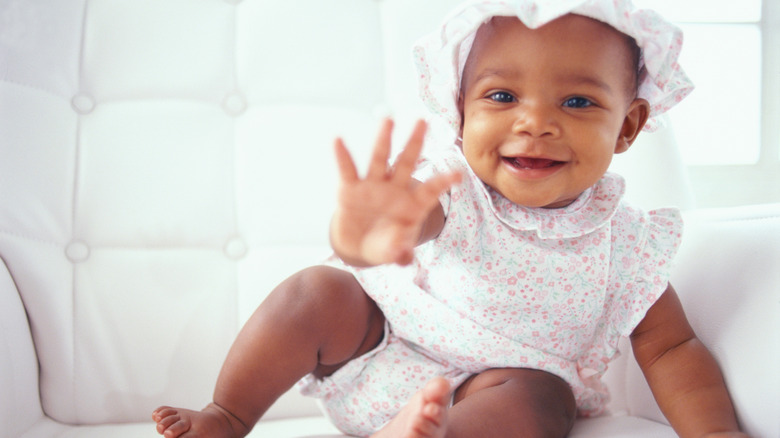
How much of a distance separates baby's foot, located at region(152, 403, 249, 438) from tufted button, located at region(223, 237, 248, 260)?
11.8 inches

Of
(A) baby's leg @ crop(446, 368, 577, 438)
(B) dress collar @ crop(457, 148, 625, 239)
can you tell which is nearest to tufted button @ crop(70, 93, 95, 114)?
(B) dress collar @ crop(457, 148, 625, 239)

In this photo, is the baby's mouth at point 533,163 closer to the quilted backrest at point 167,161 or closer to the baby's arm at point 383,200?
the baby's arm at point 383,200

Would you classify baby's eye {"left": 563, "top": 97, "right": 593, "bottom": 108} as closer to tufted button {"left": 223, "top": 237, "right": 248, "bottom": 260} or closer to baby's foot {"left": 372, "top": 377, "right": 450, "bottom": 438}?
baby's foot {"left": 372, "top": 377, "right": 450, "bottom": 438}

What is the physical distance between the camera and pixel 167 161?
3.06 ft

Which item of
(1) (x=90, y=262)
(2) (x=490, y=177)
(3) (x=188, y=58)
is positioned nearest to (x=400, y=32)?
(3) (x=188, y=58)

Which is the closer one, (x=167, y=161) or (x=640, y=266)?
(x=640, y=266)

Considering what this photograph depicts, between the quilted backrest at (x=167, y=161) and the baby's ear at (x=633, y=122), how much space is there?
341 millimetres

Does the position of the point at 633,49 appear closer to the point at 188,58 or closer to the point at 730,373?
the point at 730,373

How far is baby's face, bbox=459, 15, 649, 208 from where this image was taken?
667 millimetres

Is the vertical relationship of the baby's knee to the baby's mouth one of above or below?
below

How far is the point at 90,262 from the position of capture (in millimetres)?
910

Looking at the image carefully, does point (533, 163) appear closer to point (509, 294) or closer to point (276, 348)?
point (509, 294)

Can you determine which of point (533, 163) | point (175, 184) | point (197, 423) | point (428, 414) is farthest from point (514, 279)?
point (175, 184)

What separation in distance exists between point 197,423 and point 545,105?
0.48 m
